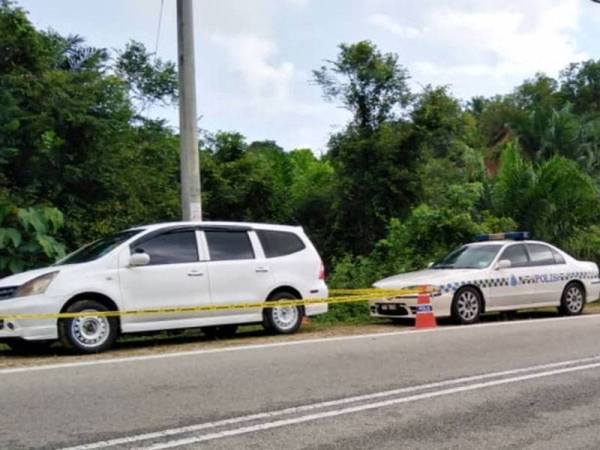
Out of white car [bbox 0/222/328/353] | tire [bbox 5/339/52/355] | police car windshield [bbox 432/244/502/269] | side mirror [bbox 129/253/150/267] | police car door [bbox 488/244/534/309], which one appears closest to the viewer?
white car [bbox 0/222/328/353]

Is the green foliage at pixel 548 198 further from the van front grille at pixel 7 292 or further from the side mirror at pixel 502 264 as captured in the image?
the van front grille at pixel 7 292

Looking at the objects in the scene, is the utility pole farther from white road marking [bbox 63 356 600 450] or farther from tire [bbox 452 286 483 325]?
white road marking [bbox 63 356 600 450]

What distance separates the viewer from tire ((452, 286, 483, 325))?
13.3 m

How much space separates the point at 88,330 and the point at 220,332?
107 inches

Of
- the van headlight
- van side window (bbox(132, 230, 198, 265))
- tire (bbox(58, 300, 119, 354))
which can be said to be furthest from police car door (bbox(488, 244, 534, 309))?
the van headlight

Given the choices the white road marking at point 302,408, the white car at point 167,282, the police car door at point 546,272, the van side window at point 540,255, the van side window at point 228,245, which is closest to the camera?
the white road marking at point 302,408

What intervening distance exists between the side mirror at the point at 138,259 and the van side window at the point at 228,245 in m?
1.16

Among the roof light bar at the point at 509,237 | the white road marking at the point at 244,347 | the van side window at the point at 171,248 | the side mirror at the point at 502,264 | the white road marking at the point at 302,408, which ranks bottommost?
the white road marking at the point at 302,408

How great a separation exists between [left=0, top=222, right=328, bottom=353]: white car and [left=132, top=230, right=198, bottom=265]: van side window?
0.01 metres

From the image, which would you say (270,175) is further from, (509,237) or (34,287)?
(34,287)

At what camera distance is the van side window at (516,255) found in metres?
14.4

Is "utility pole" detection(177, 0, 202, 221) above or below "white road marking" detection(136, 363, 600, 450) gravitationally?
above

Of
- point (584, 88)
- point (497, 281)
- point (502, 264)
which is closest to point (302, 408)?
point (497, 281)

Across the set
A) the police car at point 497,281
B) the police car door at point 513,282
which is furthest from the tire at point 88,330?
the police car door at point 513,282
